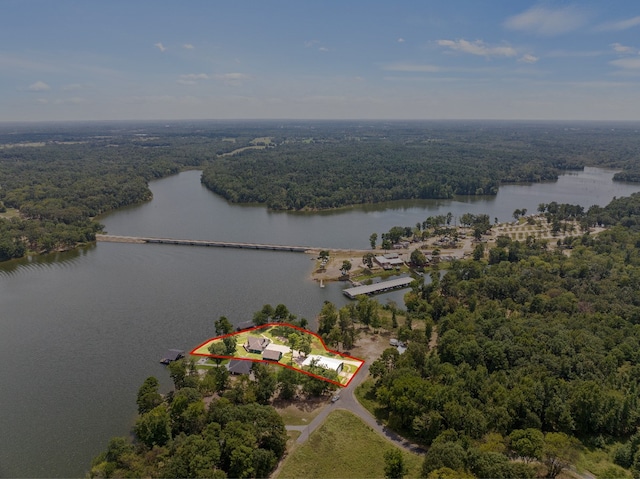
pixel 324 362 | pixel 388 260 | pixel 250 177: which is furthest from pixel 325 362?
pixel 250 177

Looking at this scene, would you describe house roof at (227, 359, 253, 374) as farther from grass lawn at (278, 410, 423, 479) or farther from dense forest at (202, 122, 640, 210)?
dense forest at (202, 122, 640, 210)

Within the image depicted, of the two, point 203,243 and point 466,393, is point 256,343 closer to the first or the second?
point 466,393

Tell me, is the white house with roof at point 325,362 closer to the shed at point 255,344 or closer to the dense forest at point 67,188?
the shed at point 255,344

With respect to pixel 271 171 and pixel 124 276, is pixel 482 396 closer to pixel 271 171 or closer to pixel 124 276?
pixel 124 276

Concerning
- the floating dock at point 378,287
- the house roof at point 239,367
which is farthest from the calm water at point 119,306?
the house roof at point 239,367

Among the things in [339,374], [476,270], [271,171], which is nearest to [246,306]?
[339,374]

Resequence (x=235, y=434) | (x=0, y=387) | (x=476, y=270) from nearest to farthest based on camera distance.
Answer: (x=235, y=434) < (x=0, y=387) < (x=476, y=270)

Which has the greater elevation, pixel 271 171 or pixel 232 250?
pixel 271 171
